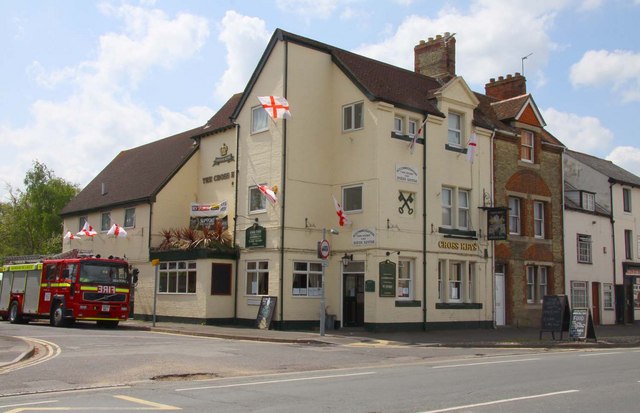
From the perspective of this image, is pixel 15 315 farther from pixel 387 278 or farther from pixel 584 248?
pixel 584 248

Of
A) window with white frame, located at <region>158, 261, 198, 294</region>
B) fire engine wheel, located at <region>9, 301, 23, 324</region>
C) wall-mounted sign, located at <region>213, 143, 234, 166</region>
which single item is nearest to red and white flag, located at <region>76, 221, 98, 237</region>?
fire engine wheel, located at <region>9, 301, 23, 324</region>

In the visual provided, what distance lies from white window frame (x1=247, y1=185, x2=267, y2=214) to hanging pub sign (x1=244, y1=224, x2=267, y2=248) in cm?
78

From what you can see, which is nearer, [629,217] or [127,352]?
[127,352]

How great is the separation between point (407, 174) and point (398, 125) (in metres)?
2.08

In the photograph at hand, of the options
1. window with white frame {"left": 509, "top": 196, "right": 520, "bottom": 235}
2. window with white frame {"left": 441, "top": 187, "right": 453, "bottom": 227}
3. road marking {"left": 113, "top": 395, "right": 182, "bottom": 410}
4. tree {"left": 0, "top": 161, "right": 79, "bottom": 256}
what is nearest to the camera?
road marking {"left": 113, "top": 395, "right": 182, "bottom": 410}

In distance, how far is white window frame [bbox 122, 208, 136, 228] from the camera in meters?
34.8

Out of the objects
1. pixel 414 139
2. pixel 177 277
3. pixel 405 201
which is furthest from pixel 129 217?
pixel 414 139

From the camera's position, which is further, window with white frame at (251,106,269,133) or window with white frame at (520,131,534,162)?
window with white frame at (520,131,534,162)

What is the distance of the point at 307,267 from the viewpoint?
2778 cm

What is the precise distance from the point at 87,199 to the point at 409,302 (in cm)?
2253

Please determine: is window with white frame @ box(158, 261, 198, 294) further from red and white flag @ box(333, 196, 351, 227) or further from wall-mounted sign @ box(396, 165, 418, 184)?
wall-mounted sign @ box(396, 165, 418, 184)

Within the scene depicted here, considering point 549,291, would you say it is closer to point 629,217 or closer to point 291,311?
point 629,217

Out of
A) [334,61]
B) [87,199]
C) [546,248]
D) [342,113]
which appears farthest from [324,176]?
[87,199]

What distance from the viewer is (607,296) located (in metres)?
37.4
